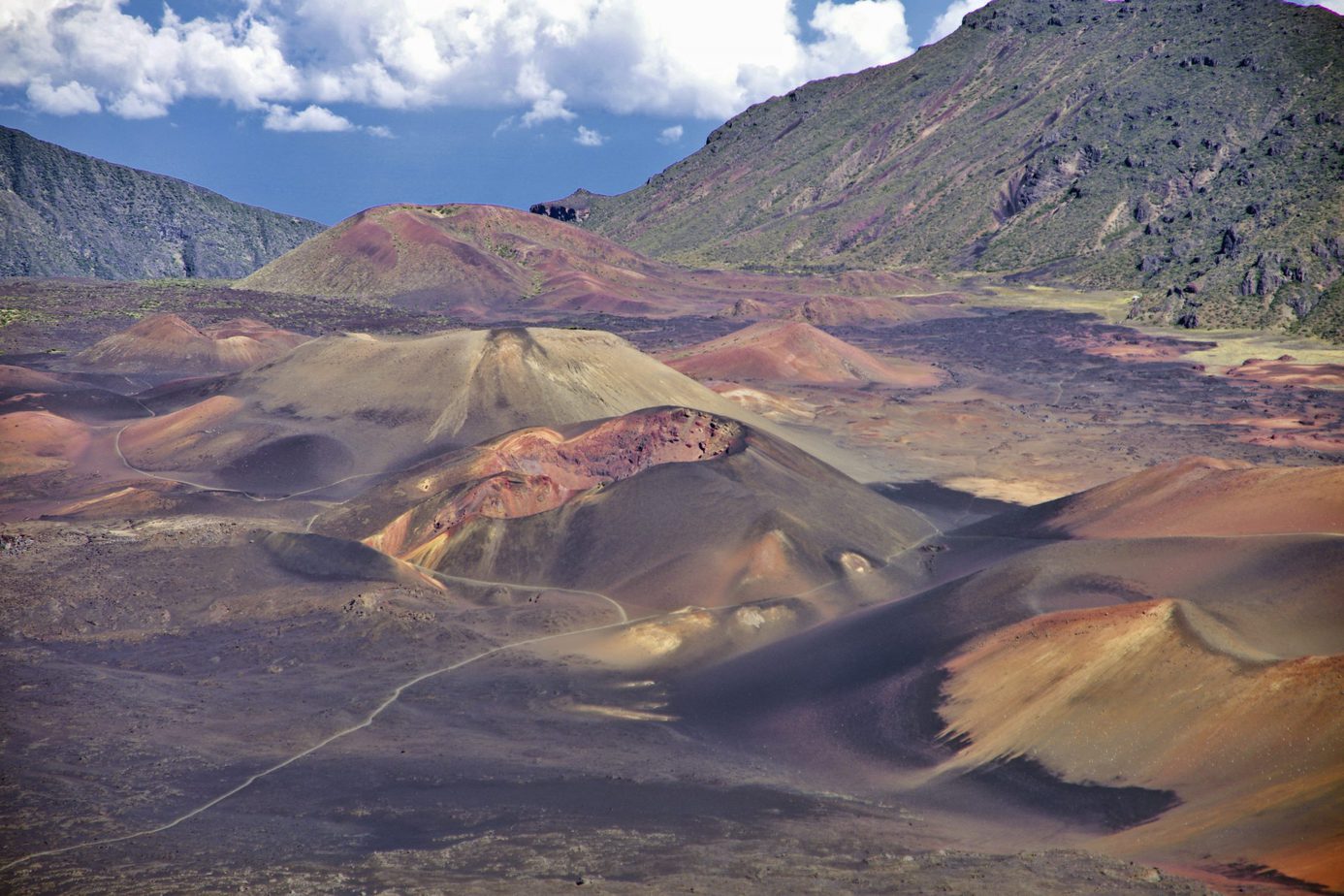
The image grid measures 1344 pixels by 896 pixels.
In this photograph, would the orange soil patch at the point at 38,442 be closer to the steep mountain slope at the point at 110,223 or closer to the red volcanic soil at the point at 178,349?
the red volcanic soil at the point at 178,349

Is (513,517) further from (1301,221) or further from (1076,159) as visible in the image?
(1076,159)

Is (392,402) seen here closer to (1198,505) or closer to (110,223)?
(1198,505)

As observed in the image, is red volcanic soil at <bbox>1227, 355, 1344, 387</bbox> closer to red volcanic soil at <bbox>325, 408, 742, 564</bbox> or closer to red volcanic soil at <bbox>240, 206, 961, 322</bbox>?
red volcanic soil at <bbox>240, 206, 961, 322</bbox>

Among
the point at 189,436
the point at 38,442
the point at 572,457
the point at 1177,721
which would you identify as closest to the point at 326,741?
the point at 1177,721

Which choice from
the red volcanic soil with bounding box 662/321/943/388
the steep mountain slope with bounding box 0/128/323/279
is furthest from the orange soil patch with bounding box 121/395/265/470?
the steep mountain slope with bounding box 0/128/323/279

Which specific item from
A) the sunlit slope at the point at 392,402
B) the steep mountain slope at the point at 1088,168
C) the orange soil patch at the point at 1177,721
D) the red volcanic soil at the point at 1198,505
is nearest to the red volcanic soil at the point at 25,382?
the sunlit slope at the point at 392,402

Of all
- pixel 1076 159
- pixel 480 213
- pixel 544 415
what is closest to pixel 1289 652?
pixel 544 415
